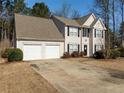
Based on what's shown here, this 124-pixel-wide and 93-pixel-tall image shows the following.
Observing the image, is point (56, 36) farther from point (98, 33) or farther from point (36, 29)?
point (98, 33)

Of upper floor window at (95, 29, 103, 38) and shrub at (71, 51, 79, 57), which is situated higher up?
upper floor window at (95, 29, 103, 38)

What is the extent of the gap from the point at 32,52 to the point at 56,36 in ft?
16.4

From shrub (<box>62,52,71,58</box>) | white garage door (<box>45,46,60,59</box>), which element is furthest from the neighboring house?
shrub (<box>62,52,71,58</box>)

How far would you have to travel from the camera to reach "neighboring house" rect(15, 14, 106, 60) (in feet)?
80.8

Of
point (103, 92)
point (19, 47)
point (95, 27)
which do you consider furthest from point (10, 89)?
point (95, 27)

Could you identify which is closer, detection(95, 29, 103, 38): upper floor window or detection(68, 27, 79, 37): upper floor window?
detection(68, 27, 79, 37): upper floor window

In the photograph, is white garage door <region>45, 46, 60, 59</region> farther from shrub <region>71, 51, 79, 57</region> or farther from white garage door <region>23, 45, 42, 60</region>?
shrub <region>71, 51, 79, 57</region>

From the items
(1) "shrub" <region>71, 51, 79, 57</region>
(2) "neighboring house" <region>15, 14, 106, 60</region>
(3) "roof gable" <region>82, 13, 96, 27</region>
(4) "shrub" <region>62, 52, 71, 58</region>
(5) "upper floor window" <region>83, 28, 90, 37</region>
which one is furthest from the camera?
(3) "roof gable" <region>82, 13, 96, 27</region>

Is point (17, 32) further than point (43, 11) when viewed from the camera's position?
No

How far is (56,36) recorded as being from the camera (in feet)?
91.5

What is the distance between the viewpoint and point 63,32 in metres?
29.1

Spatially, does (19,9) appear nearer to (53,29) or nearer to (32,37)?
(53,29)

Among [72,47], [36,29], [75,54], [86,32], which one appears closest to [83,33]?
[86,32]

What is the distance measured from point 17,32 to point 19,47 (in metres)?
2.03
